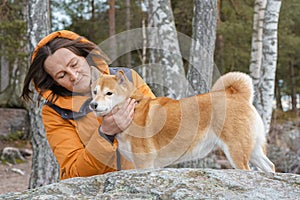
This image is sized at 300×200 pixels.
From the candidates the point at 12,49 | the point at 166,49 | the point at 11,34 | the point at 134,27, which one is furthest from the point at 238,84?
the point at 134,27

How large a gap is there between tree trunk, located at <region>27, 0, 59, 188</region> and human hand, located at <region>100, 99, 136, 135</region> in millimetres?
3214

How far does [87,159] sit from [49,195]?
787 mm

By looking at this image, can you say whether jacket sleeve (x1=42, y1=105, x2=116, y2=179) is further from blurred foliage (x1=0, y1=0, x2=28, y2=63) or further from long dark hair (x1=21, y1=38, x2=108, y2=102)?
blurred foliage (x1=0, y1=0, x2=28, y2=63)

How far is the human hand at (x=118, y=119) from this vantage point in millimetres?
2732

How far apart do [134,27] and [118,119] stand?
16.5m

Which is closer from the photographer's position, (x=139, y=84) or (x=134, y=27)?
(x=139, y=84)

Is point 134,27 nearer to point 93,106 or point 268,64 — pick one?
point 268,64

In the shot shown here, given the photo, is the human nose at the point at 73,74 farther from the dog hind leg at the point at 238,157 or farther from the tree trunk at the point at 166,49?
the tree trunk at the point at 166,49

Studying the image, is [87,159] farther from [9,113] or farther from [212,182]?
[9,113]

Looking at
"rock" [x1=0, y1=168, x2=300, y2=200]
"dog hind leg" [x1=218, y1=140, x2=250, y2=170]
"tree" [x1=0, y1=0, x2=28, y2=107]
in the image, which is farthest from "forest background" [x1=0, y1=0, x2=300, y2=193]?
"rock" [x1=0, y1=168, x2=300, y2=200]

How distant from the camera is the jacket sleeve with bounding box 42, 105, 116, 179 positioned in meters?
2.68

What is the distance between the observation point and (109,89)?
299cm

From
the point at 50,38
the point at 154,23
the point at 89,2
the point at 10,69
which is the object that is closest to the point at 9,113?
the point at 10,69

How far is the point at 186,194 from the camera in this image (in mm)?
1869
